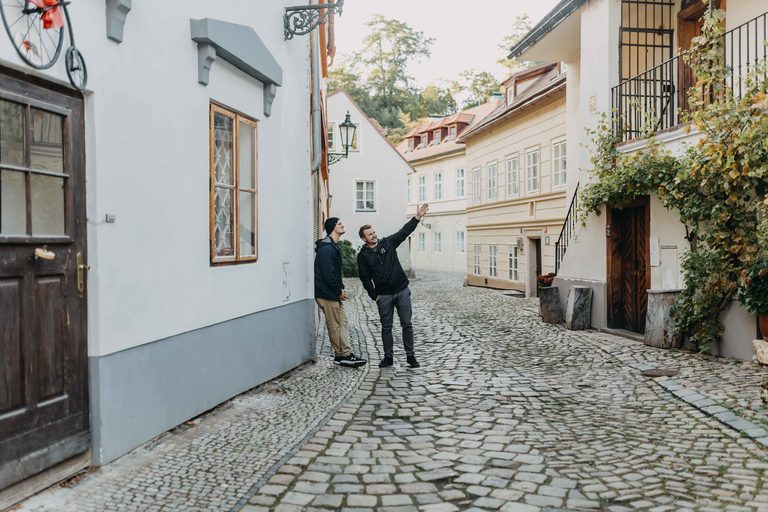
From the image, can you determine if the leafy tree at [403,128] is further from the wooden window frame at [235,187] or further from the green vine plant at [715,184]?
the wooden window frame at [235,187]

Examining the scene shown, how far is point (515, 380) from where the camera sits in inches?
295

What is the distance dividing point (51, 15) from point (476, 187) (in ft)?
73.5

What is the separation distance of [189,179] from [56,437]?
238 cm

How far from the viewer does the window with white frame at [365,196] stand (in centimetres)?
3045

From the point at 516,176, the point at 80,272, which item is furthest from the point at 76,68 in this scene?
the point at 516,176

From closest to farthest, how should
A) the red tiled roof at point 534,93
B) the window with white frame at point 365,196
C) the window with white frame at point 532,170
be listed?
the red tiled roof at point 534,93 → the window with white frame at point 532,170 → the window with white frame at point 365,196

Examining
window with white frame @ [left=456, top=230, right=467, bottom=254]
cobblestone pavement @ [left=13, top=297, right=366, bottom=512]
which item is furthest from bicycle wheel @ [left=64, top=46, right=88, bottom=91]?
window with white frame @ [left=456, top=230, right=467, bottom=254]

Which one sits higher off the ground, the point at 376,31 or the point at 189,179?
the point at 376,31

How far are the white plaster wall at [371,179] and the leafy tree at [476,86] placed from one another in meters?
16.4

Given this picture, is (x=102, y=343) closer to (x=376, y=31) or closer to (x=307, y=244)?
(x=307, y=244)

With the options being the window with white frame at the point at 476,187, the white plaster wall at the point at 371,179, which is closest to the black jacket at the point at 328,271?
the window with white frame at the point at 476,187

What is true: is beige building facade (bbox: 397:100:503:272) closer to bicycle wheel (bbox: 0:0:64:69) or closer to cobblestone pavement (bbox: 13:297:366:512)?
cobblestone pavement (bbox: 13:297:366:512)

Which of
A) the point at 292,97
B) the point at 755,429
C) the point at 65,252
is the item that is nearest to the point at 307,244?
the point at 292,97

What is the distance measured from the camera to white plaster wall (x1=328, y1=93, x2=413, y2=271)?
30.1 meters
